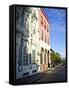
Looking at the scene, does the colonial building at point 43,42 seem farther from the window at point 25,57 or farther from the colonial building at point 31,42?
the window at point 25,57

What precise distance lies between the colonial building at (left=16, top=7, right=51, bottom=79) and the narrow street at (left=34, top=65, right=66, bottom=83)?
5 centimetres

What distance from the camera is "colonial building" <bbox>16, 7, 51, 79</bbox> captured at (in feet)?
7.54

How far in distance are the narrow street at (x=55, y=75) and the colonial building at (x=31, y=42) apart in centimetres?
5

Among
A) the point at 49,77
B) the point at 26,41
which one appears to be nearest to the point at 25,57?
the point at 26,41

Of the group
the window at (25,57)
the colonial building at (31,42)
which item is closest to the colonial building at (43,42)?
the colonial building at (31,42)

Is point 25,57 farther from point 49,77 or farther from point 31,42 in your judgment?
point 49,77

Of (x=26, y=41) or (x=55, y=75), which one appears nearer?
(x=26, y=41)

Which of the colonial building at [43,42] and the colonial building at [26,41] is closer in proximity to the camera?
the colonial building at [26,41]

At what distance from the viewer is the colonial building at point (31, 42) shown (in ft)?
7.54

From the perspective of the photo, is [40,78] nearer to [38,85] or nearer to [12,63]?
[38,85]

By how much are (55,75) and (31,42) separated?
0.29 meters

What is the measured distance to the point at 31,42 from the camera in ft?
7.70

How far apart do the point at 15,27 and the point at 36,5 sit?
22 centimetres
